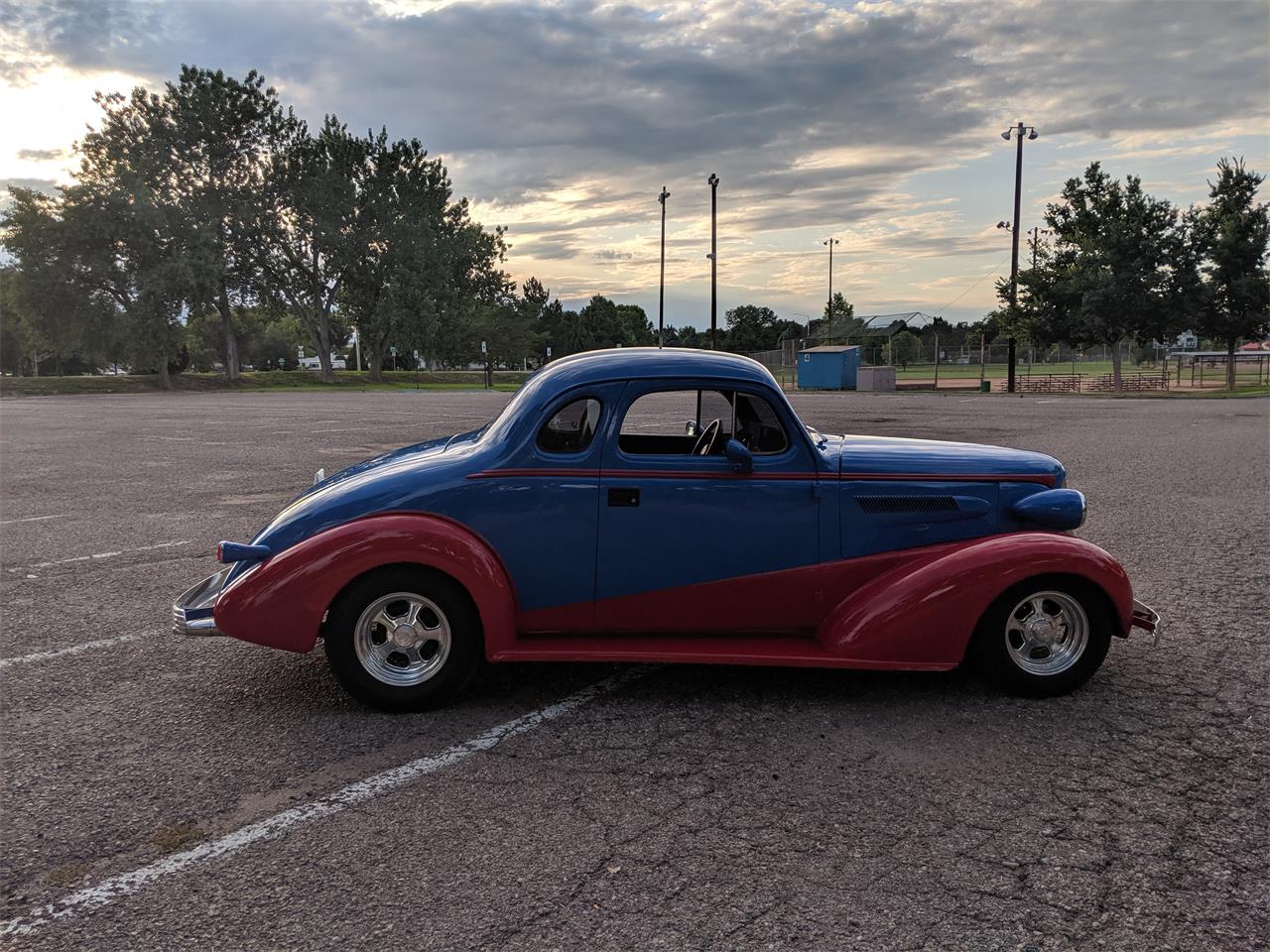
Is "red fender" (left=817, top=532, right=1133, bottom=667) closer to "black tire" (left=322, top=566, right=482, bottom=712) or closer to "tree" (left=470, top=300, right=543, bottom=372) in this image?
"black tire" (left=322, top=566, right=482, bottom=712)

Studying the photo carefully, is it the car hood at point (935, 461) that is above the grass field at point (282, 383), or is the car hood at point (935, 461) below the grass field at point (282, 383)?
Result: below

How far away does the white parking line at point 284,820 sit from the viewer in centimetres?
260

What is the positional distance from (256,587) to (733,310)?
121 meters

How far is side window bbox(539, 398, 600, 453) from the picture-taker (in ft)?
13.4

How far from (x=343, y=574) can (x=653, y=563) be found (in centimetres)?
141

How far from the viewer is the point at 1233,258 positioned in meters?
33.7

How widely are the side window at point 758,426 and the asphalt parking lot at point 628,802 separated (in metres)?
1.20

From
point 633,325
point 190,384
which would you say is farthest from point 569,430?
point 633,325

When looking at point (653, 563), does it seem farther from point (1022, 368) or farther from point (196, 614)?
point (1022, 368)

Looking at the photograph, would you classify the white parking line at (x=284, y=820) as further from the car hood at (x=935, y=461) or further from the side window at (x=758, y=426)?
the car hood at (x=935, y=461)

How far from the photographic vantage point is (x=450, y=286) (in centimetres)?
5847

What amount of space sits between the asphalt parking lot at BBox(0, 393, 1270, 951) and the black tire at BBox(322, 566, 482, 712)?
15cm

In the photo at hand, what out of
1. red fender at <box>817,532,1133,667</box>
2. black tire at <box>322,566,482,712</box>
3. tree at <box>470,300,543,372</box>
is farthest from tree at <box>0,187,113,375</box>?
red fender at <box>817,532,1133,667</box>

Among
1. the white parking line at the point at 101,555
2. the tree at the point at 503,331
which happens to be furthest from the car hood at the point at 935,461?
the tree at the point at 503,331
